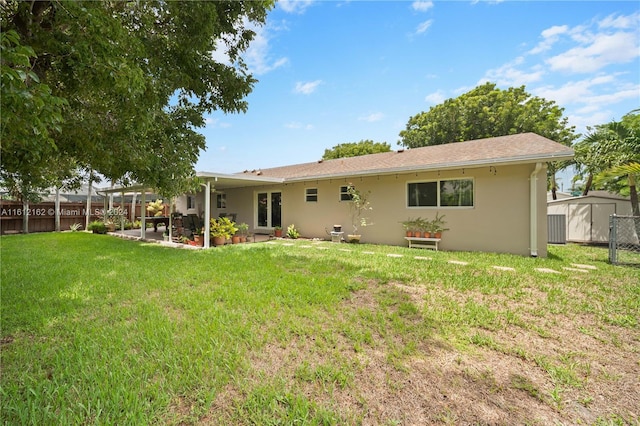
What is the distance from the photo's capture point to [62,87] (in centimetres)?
335

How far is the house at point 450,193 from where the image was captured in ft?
25.5

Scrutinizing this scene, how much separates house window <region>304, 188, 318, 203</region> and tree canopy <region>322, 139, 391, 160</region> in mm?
19378

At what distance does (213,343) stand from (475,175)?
8.50 metres

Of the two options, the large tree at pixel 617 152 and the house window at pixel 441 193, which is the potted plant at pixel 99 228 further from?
the large tree at pixel 617 152

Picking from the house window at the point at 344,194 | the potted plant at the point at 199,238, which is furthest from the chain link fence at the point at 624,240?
the potted plant at the point at 199,238

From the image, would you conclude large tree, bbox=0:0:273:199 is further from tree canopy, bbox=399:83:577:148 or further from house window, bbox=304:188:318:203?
tree canopy, bbox=399:83:577:148

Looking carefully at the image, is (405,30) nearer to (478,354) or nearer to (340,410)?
(478,354)

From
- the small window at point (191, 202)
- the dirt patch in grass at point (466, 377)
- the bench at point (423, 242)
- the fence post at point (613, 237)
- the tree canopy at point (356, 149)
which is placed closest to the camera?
the dirt patch in grass at point (466, 377)

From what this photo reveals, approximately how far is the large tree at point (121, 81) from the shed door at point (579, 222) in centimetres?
1411

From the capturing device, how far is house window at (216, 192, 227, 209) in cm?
1555

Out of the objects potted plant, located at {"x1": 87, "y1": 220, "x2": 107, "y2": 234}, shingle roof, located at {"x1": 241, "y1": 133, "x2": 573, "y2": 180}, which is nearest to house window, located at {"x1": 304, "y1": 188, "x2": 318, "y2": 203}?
shingle roof, located at {"x1": 241, "y1": 133, "x2": 573, "y2": 180}

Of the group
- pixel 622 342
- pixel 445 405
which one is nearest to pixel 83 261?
pixel 445 405

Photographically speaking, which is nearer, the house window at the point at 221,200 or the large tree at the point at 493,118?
the house window at the point at 221,200

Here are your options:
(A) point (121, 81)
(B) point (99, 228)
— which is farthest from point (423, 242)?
(B) point (99, 228)
